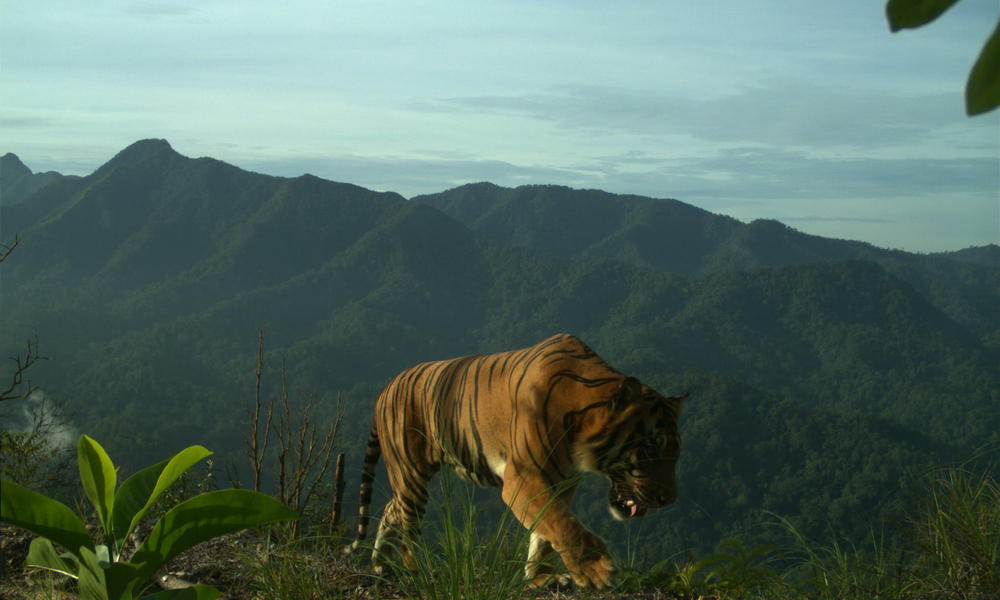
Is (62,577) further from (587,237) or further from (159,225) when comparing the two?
(587,237)

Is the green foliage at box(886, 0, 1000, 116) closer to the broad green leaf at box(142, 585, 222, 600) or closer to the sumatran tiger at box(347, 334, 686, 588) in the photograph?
the broad green leaf at box(142, 585, 222, 600)

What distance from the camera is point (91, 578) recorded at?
2.18 meters

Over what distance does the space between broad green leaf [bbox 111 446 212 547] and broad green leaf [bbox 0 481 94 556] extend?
0.15 metres

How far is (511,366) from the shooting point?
396cm

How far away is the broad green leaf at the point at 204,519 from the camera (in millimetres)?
2209

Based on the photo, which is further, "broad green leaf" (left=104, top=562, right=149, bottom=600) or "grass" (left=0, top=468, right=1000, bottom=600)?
"grass" (left=0, top=468, right=1000, bottom=600)

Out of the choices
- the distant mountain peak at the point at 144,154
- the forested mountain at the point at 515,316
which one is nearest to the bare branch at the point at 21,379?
the forested mountain at the point at 515,316

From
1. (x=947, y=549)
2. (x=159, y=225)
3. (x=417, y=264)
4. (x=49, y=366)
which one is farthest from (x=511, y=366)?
(x=159, y=225)

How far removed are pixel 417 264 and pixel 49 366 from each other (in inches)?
1812

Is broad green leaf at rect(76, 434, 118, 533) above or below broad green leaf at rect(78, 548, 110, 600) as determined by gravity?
above

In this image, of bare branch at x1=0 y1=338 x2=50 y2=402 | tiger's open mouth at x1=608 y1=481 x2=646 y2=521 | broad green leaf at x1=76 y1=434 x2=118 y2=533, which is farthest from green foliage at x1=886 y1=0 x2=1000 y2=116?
bare branch at x1=0 y1=338 x2=50 y2=402

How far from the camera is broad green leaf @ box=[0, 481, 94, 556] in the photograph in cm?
201

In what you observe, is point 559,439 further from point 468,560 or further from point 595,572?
point 468,560

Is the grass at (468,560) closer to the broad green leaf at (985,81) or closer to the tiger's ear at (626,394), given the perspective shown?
the tiger's ear at (626,394)
